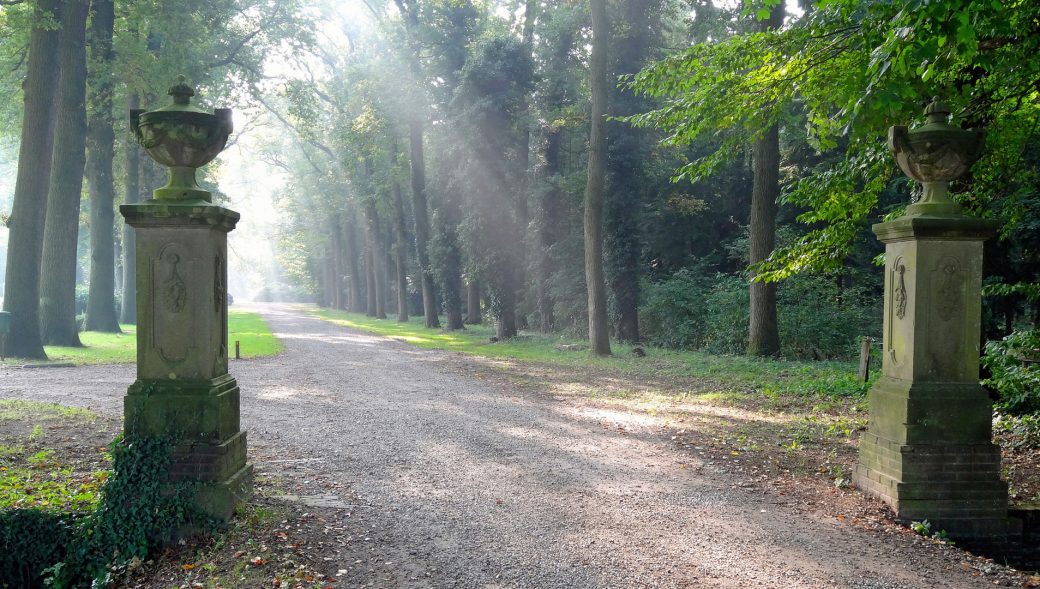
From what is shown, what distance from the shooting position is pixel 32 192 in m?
14.8

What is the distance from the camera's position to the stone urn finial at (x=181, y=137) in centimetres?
471

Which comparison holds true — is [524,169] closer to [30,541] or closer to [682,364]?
[682,364]

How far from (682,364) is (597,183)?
17.1 ft

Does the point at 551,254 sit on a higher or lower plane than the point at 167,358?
higher

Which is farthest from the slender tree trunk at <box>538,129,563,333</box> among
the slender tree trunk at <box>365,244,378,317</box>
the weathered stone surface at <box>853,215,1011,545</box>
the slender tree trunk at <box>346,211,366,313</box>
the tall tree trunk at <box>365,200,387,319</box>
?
the slender tree trunk at <box>346,211,366,313</box>

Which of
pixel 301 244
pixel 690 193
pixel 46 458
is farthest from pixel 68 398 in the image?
pixel 301 244

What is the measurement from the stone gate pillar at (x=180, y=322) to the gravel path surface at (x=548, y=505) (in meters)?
1.26

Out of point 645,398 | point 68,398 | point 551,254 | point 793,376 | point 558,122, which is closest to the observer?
point 68,398

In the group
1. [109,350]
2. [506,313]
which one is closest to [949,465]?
[109,350]

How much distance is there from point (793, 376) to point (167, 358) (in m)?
11.5

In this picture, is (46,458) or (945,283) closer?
(945,283)

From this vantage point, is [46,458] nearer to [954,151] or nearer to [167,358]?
[167,358]

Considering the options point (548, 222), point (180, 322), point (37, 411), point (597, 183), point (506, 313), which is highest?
point (597, 183)

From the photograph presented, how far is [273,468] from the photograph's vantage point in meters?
6.42
